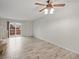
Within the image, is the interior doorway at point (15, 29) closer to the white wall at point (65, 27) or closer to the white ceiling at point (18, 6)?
the white ceiling at point (18, 6)

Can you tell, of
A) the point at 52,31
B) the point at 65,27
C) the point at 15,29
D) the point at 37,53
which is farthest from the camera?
the point at 15,29

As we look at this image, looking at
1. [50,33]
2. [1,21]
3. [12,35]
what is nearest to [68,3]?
[50,33]

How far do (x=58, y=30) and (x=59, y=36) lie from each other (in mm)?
413

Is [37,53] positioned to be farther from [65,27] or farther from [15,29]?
[15,29]

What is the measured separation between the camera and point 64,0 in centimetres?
528

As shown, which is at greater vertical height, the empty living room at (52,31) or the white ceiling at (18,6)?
the white ceiling at (18,6)

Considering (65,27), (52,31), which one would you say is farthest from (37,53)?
(52,31)

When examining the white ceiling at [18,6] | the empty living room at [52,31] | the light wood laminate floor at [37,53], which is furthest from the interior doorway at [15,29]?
the light wood laminate floor at [37,53]

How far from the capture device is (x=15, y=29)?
1259cm

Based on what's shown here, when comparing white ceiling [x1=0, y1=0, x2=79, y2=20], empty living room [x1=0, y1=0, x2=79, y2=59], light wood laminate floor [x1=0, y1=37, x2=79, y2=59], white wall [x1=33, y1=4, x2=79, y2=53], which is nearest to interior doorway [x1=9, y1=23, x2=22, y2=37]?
empty living room [x1=0, y1=0, x2=79, y2=59]

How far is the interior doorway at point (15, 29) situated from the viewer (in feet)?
40.3

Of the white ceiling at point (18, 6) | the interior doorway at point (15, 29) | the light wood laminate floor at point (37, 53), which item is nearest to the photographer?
the light wood laminate floor at point (37, 53)

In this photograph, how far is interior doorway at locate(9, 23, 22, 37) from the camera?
1227 cm

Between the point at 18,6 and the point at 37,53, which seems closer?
the point at 37,53
